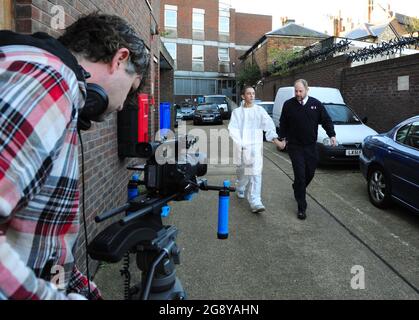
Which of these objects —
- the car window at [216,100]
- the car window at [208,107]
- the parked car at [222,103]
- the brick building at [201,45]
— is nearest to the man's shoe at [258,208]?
the car window at [208,107]

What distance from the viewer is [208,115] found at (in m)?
23.9

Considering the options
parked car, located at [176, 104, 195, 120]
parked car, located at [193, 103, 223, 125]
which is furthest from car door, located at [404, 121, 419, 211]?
parked car, located at [176, 104, 195, 120]

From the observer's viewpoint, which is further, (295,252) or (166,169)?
(295,252)

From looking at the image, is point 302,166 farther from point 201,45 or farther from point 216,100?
point 201,45

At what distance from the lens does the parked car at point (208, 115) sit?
23828 millimetres

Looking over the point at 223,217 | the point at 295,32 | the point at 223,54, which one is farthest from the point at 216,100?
the point at 223,217

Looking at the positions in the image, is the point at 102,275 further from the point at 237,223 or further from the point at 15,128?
the point at 15,128

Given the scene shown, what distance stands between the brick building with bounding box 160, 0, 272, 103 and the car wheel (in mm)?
38364

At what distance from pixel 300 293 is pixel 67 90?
314 cm

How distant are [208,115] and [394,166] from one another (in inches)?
729

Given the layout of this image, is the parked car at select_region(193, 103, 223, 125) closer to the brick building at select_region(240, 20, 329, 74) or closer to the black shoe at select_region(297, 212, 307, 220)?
the brick building at select_region(240, 20, 329, 74)

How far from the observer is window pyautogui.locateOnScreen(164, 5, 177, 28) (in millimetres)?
43719

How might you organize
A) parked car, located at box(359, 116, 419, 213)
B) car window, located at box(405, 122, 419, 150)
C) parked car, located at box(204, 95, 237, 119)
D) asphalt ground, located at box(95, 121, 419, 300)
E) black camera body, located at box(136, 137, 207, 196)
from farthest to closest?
parked car, located at box(204, 95, 237, 119), car window, located at box(405, 122, 419, 150), parked car, located at box(359, 116, 419, 213), asphalt ground, located at box(95, 121, 419, 300), black camera body, located at box(136, 137, 207, 196)
